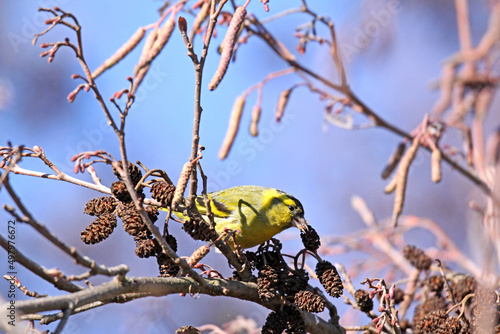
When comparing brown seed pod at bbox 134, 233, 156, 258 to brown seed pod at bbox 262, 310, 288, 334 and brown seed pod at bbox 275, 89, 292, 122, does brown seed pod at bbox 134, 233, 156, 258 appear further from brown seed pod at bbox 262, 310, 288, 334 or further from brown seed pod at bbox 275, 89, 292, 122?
brown seed pod at bbox 275, 89, 292, 122

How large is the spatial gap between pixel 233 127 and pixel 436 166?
1.13 m

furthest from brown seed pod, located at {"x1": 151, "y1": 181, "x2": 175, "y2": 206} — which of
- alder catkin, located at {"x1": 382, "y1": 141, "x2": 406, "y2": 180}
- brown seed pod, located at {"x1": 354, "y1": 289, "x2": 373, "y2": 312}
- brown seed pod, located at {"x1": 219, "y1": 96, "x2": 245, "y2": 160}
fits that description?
alder catkin, located at {"x1": 382, "y1": 141, "x2": 406, "y2": 180}

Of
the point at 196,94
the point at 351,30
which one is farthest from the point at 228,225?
the point at 351,30

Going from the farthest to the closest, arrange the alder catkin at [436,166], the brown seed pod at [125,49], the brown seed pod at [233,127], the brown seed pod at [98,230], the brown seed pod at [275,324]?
the brown seed pod at [233,127]
the alder catkin at [436,166]
the brown seed pod at [125,49]
the brown seed pod at [275,324]
the brown seed pod at [98,230]

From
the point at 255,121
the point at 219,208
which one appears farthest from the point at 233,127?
the point at 219,208

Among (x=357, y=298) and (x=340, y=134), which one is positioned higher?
(x=340, y=134)

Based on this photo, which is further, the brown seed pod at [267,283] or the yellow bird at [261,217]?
the yellow bird at [261,217]

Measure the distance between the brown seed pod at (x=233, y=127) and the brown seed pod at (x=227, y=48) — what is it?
1.15 metres

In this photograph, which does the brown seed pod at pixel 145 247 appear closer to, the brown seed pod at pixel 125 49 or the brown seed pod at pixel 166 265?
the brown seed pod at pixel 166 265

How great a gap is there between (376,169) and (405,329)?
5334 millimetres

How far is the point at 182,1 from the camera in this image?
9.32ft

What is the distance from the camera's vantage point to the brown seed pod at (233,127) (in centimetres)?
301

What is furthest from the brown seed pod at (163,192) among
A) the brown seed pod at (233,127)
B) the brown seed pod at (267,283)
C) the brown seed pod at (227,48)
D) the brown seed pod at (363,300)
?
the brown seed pod at (233,127)

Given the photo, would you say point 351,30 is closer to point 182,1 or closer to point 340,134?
point 340,134
